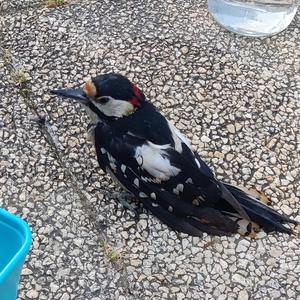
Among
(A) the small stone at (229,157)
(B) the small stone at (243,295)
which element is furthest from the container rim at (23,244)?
(A) the small stone at (229,157)

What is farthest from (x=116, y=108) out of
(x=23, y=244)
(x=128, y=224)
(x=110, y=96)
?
(x=23, y=244)

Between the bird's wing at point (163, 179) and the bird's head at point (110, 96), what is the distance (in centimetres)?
7

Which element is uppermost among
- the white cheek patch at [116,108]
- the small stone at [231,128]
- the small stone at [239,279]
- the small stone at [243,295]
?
the white cheek patch at [116,108]

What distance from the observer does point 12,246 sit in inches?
76.1

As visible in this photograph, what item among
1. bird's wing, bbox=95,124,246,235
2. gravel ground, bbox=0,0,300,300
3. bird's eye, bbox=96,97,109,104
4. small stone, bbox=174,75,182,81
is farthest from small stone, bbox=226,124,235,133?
bird's eye, bbox=96,97,109,104

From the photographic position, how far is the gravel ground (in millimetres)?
2398

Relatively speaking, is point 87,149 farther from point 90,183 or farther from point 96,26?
point 96,26

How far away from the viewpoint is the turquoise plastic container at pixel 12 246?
1.79 m

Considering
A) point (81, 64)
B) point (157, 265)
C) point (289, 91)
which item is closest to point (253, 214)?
point (157, 265)

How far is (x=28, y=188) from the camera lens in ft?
8.70

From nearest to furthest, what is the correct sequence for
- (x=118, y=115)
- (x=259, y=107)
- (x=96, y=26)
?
1. (x=118, y=115)
2. (x=259, y=107)
3. (x=96, y=26)

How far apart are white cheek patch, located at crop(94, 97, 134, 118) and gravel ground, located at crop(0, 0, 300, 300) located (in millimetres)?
354

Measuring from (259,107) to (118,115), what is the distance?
865mm

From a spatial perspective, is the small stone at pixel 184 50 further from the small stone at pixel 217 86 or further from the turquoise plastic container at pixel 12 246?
the turquoise plastic container at pixel 12 246
